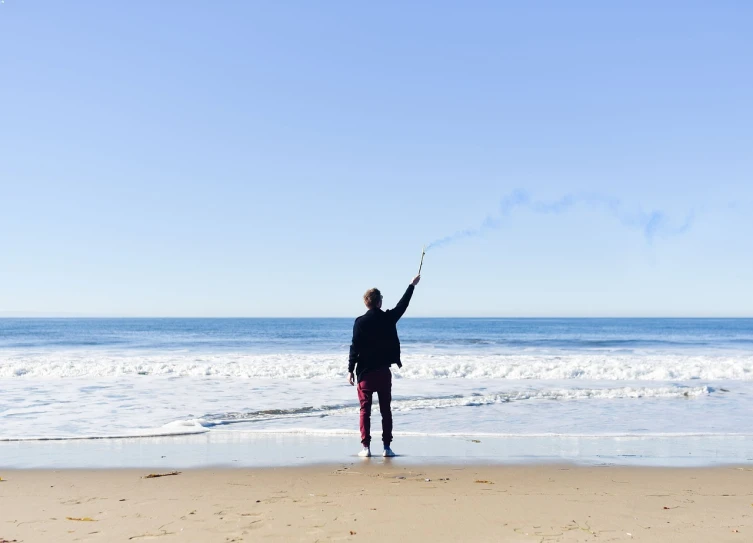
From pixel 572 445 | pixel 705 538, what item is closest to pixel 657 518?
pixel 705 538

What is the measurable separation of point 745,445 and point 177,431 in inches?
303

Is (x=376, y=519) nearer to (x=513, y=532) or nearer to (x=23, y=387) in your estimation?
(x=513, y=532)

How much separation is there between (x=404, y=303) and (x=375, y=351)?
0.64 m

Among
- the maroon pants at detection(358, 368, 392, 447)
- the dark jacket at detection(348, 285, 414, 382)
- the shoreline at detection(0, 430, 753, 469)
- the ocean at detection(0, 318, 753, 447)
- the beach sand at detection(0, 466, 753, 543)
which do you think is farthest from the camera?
the ocean at detection(0, 318, 753, 447)

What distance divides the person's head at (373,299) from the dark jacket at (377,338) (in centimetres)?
6

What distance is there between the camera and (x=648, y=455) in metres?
7.36

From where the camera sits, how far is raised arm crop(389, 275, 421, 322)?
699 centimetres

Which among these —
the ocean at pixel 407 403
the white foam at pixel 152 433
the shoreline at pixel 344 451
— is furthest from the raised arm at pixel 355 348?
the white foam at pixel 152 433

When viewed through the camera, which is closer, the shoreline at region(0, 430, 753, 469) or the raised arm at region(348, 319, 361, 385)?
the shoreline at region(0, 430, 753, 469)

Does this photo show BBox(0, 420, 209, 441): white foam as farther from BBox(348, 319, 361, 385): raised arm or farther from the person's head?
the person's head

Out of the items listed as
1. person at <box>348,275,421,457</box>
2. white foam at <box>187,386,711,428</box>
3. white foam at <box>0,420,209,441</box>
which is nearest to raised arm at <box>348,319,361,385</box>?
person at <box>348,275,421,457</box>

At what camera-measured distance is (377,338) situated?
7039 millimetres

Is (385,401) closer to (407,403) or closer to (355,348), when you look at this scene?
(355,348)

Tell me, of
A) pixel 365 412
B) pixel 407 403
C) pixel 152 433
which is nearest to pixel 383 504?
pixel 365 412
